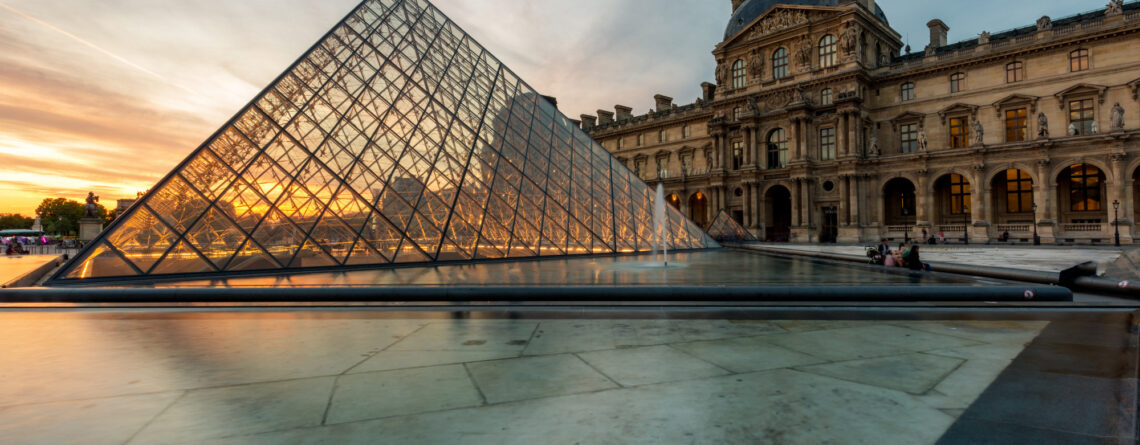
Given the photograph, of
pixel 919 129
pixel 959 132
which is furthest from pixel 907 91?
pixel 959 132

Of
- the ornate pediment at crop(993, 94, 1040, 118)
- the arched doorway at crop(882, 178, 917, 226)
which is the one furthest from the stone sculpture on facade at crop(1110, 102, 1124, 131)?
the arched doorway at crop(882, 178, 917, 226)

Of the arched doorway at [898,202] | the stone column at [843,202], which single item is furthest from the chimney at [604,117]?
the arched doorway at [898,202]

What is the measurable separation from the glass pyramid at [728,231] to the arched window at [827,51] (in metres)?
13.7

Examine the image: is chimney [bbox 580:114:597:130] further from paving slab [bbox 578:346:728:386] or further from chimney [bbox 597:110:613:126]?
paving slab [bbox 578:346:728:386]

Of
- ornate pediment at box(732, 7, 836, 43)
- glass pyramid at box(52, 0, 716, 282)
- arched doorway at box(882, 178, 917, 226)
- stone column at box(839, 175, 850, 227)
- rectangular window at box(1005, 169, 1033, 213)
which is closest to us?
glass pyramid at box(52, 0, 716, 282)

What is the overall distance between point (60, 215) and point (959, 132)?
467ft

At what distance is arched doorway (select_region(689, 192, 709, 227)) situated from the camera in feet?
172

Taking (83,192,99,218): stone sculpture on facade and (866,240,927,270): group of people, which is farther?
(83,192,99,218): stone sculpture on facade

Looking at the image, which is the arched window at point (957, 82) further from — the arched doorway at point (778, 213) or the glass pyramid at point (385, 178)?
the glass pyramid at point (385, 178)

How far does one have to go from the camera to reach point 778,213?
47.8 meters

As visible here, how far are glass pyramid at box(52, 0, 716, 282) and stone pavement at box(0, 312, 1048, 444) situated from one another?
6654mm

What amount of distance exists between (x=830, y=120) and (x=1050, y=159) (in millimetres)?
12537

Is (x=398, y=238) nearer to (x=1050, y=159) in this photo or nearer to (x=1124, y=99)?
(x=1050, y=159)

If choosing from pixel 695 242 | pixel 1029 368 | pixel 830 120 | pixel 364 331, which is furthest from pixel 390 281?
pixel 830 120
